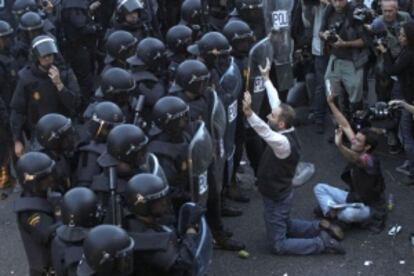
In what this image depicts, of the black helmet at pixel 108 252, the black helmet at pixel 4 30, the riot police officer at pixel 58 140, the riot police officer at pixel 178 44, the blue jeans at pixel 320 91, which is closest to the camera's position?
the black helmet at pixel 108 252

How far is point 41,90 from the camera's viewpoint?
283 inches

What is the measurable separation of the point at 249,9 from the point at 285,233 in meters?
2.71

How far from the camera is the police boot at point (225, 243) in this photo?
22.3 feet

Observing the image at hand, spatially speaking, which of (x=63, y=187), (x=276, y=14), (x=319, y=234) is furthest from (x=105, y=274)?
(x=276, y=14)

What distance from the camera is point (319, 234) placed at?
6.82 meters

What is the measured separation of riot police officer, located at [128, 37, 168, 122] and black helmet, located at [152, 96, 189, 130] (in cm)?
106

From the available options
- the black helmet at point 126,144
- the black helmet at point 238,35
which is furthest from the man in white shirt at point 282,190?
the black helmet at point 126,144

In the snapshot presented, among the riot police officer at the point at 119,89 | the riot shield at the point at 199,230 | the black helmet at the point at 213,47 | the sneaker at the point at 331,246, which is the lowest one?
the sneaker at the point at 331,246

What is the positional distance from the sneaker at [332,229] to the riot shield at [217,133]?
115 cm

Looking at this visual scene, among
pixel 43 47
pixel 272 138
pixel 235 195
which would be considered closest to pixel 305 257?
pixel 272 138

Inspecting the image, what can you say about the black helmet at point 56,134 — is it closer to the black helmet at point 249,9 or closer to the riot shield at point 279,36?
the black helmet at point 249,9

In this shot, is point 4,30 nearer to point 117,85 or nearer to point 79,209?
point 117,85

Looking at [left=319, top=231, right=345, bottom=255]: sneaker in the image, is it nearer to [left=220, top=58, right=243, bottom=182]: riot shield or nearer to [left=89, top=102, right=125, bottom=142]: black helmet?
[left=220, top=58, right=243, bottom=182]: riot shield

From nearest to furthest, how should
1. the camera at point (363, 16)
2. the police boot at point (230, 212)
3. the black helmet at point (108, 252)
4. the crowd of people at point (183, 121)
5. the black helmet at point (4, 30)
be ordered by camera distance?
the black helmet at point (108, 252), the crowd of people at point (183, 121), the police boot at point (230, 212), the black helmet at point (4, 30), the camera at point (363, 16)
